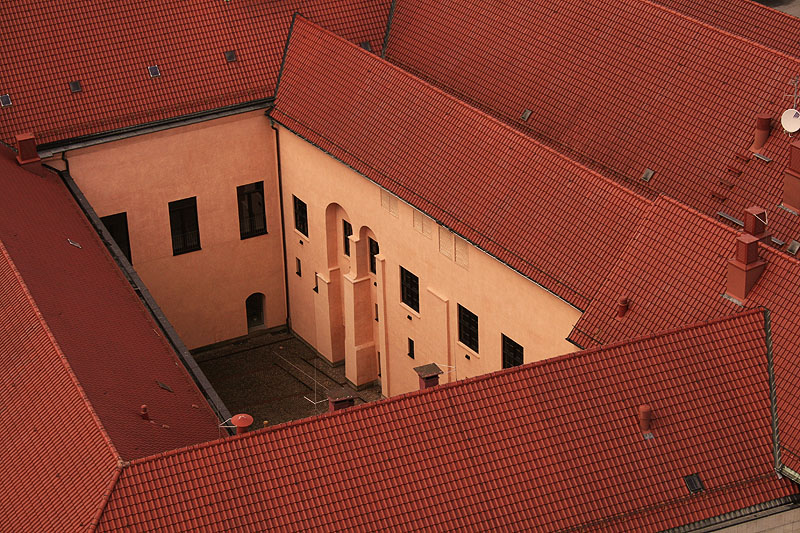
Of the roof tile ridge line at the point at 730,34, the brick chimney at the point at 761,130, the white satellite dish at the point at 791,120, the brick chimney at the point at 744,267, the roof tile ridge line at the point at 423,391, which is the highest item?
the roof tile ridge line at the point at 730,34

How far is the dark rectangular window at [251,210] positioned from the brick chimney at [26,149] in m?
8.47

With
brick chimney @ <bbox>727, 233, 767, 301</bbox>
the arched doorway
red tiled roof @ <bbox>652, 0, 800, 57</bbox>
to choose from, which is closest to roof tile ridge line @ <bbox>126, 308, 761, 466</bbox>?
brick chimney @ <bbox>727, 233, 767, 301</bbox>

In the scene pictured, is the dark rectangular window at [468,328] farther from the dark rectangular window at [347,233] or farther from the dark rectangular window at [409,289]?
the dark rectangular window at [347,233]

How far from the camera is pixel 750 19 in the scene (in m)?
53.9

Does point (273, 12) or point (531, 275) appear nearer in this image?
point (531, 275)

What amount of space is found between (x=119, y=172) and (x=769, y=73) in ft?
73.9

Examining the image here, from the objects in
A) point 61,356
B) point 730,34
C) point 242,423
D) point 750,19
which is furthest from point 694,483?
point 750,19

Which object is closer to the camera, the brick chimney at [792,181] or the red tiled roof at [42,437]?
the red tiled roof at [42,437]

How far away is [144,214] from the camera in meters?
57.3

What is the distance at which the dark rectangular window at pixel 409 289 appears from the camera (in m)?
52.9

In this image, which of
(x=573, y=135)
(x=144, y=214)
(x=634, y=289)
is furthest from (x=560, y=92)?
(x=144, y=214)

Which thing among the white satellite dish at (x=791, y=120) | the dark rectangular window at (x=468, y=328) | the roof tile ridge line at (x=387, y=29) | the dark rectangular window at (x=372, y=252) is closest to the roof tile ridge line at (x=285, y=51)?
the roof tile ridge line at (x=387, y=29)

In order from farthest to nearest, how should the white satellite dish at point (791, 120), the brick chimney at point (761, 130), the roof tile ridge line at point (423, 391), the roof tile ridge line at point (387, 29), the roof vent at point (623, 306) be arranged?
the roof tile ridge line at point (387, 29) → the brick chimney at point (761, 130) → the white satellite dish at point (791, 120) → the roof vent at point (623, 306) → the roof tile ridge line at point (423, 391)

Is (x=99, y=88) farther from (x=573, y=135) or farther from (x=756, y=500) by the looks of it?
(x=756, y=500)
